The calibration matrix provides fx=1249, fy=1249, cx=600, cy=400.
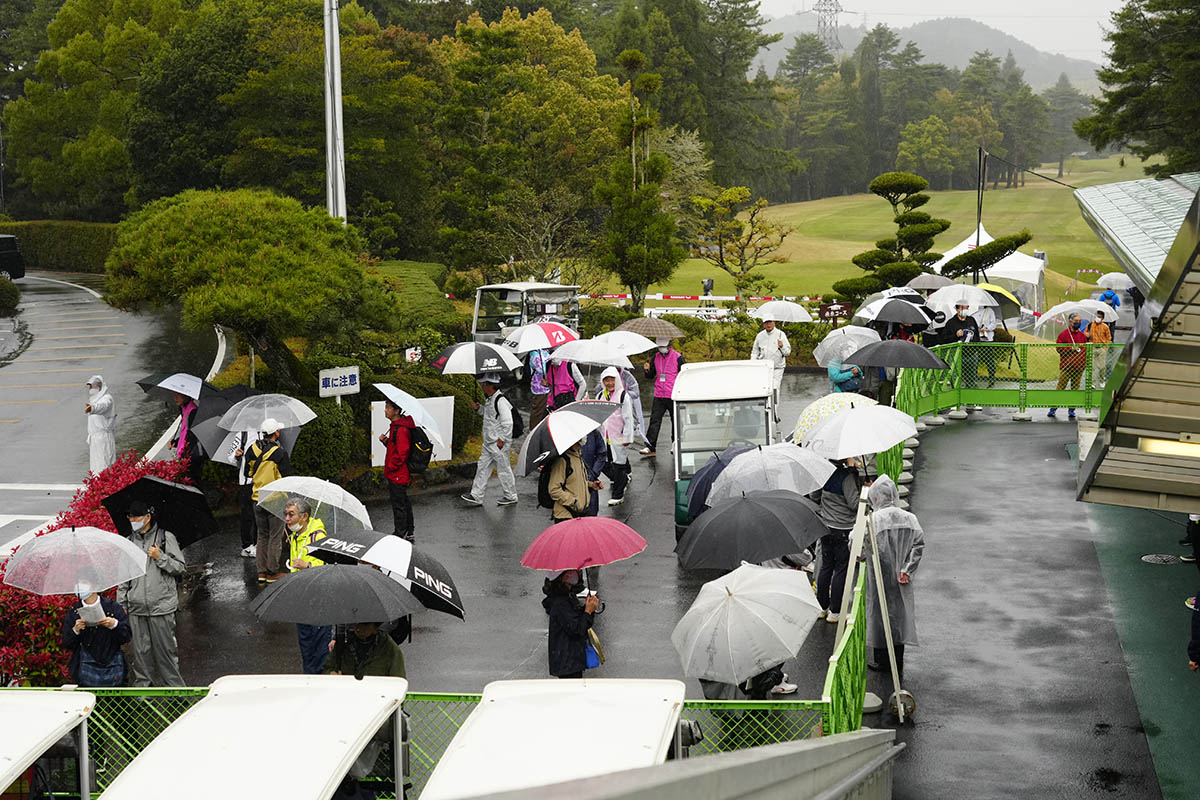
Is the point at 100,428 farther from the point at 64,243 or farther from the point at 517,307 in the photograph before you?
the point at 64,243

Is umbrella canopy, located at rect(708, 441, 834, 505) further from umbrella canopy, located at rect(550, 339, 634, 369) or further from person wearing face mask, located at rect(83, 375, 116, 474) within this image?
person wearing face mask, located at rect(83, 375, 116, 474)

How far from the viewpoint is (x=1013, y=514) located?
16406mm

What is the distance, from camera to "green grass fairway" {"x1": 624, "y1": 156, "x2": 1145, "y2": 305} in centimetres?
6962

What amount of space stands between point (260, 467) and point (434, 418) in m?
4.76

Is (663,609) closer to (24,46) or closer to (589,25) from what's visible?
(24,46)

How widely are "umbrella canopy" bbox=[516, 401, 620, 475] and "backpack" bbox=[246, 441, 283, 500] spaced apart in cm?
255

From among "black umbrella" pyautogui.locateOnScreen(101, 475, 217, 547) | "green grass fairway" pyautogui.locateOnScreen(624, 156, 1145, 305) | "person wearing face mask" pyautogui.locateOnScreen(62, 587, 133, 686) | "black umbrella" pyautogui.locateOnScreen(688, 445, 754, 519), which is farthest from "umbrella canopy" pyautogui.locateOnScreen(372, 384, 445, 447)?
"green grass fairway" pyautogui.locateOnScreen(624, 156, 1145, 305)

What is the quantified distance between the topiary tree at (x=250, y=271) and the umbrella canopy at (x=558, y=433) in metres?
4.87

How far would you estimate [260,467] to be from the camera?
12.9 m

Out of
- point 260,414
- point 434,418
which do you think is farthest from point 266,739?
point 434,418

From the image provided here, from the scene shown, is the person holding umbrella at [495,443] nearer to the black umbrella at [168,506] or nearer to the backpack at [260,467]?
the backpack at [260,467]

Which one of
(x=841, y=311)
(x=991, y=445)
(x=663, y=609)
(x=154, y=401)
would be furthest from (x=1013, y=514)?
(x=841, y=311)

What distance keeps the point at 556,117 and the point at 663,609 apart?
3922cm

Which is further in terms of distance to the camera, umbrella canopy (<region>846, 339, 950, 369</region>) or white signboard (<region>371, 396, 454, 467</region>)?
white signboard (<region>371, 396, 454, 467</region>)
